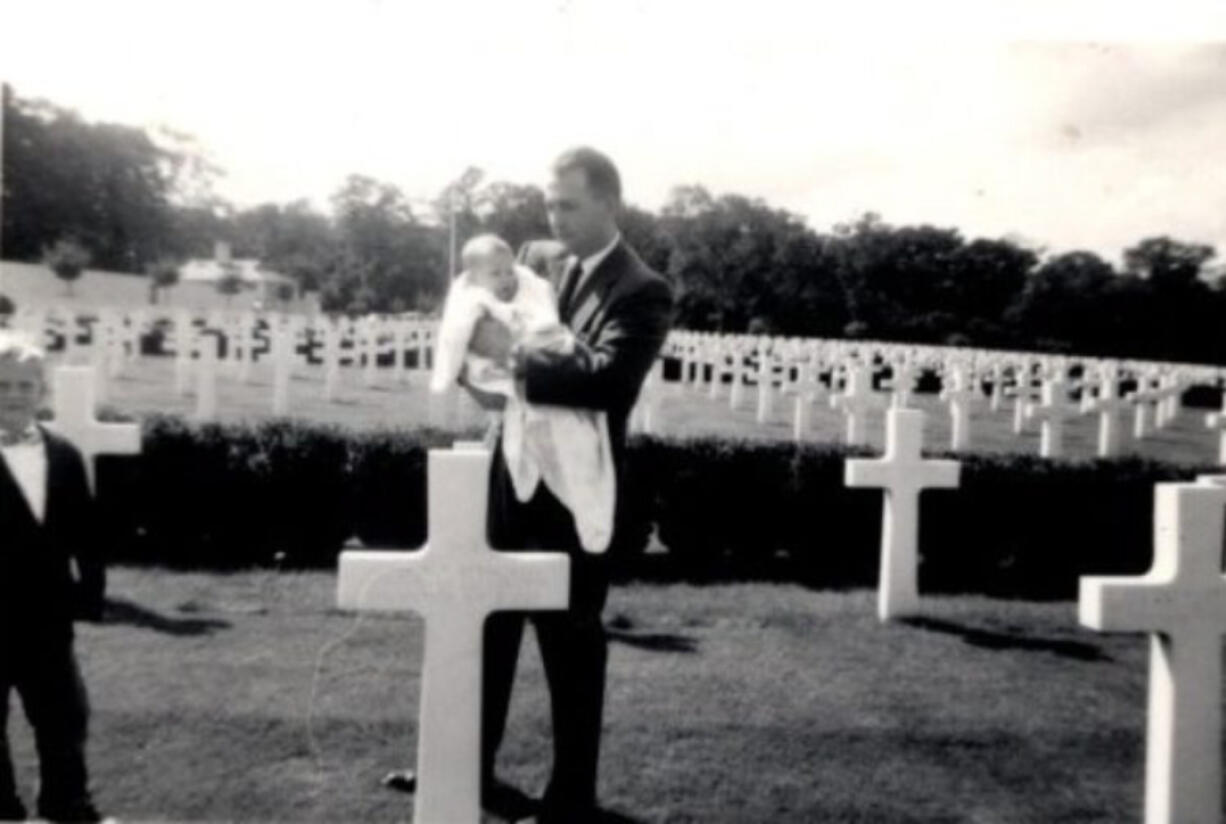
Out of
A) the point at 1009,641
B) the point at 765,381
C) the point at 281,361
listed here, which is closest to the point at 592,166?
the point at 1009,641

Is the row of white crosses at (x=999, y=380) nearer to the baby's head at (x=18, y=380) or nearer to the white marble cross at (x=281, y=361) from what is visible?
the white marble cross at (x=281, y=361)

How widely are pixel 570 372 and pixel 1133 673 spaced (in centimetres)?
279

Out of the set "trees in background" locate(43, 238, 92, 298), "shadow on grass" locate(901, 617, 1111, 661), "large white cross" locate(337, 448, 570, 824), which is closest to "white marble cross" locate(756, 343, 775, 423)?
"shadow on grass" locate(901, 617, 1111, 661)

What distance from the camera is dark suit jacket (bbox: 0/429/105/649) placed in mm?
2617

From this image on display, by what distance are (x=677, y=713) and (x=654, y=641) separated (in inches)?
30.3

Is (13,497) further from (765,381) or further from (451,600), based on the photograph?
(765,381)

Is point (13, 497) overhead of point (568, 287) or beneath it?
beneath

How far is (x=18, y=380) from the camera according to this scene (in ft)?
8.29

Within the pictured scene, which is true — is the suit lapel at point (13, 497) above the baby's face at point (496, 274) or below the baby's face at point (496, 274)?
below

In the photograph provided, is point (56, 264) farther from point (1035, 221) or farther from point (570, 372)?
point (1035, 221)

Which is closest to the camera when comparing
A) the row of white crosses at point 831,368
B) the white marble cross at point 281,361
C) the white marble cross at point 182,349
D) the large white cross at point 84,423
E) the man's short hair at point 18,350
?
the man's short hair at point 18,350

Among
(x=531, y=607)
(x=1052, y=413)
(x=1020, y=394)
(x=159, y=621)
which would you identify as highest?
(x=1020, y=394)

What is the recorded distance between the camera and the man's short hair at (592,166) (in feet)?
9.05

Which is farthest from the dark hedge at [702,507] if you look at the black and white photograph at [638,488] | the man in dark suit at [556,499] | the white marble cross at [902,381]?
the man in dark suit at [556,499]
